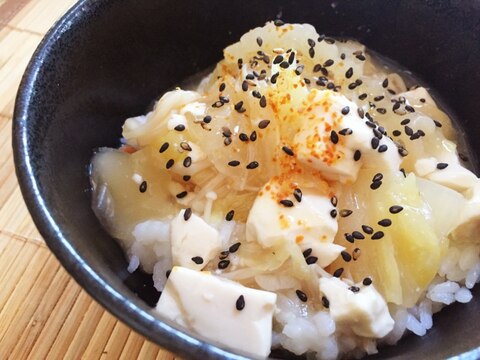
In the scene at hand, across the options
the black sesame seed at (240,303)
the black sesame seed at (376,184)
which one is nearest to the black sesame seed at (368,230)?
the black sesame seed at (376,184)

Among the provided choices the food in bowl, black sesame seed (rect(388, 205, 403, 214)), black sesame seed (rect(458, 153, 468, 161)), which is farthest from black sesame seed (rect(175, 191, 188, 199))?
black sesame seed (rect(458, 153, 468, 161))

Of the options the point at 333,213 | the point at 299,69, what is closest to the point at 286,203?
the point at 333,213

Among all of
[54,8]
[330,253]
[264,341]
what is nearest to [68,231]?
[264,341]

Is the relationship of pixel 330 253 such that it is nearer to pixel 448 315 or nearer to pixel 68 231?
pixel 448 315

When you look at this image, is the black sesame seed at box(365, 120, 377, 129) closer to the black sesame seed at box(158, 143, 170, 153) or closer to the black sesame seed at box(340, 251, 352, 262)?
the black sesame seed at box(340, 251, 352, 262)

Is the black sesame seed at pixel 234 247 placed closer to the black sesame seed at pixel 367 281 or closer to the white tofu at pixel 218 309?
the white tofu at pixel 218 309

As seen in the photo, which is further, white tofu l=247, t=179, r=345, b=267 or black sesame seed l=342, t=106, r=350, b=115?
black sesame seed l=342, t=106, r=350, b=115
